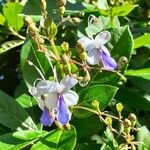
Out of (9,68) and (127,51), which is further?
(9,68)

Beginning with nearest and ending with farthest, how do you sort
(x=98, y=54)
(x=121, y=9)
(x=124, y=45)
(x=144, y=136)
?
(x=98, y=54) < (x=124, y=45) < (x=121, y=9) < (x=144, y=136)

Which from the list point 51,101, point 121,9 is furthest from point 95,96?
point 121,9

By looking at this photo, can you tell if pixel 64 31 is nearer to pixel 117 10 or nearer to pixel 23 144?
pixel 117 10

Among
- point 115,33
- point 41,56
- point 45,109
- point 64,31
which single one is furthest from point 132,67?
point 45,109

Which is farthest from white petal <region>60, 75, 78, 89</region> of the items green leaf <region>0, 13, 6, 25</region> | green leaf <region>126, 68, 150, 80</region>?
green leaf <region>0, 13, 6, 25</region>

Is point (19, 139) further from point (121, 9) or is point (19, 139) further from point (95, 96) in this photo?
point (121, 9)

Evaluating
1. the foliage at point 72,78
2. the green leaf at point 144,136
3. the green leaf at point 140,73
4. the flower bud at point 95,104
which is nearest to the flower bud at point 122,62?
the foliage at point 72,78
